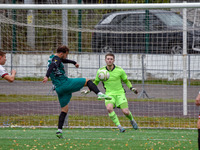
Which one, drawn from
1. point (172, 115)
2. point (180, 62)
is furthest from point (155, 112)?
point (180, 62)

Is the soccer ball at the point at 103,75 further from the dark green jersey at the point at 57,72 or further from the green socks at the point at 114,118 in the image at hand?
the dark green jersey at the point at 57,72

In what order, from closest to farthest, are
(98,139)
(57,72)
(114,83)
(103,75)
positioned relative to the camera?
(57,72)
(98,139)
(103,75)
(114,83)

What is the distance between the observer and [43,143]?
7895 mm

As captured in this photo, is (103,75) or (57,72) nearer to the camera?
(57,72)

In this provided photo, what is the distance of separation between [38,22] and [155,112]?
4068 millimetres

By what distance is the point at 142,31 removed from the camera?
36.2 ft

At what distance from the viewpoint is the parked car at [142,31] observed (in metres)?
11.3

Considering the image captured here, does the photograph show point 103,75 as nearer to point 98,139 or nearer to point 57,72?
point 57,72

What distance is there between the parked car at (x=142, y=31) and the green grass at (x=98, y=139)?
274 centimetres

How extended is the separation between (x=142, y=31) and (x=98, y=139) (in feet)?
12.5

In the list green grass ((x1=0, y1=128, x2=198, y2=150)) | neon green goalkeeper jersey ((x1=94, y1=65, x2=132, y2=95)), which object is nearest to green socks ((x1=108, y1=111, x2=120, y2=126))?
green grass ((x1=0, y1=128, x2=198, y2=150))

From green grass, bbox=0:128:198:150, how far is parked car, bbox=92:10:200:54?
2.74 metres

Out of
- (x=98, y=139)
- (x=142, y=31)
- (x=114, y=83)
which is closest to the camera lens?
(x=98, y=139)

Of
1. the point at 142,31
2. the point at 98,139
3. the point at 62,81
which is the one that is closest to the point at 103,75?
the point at 62,81
